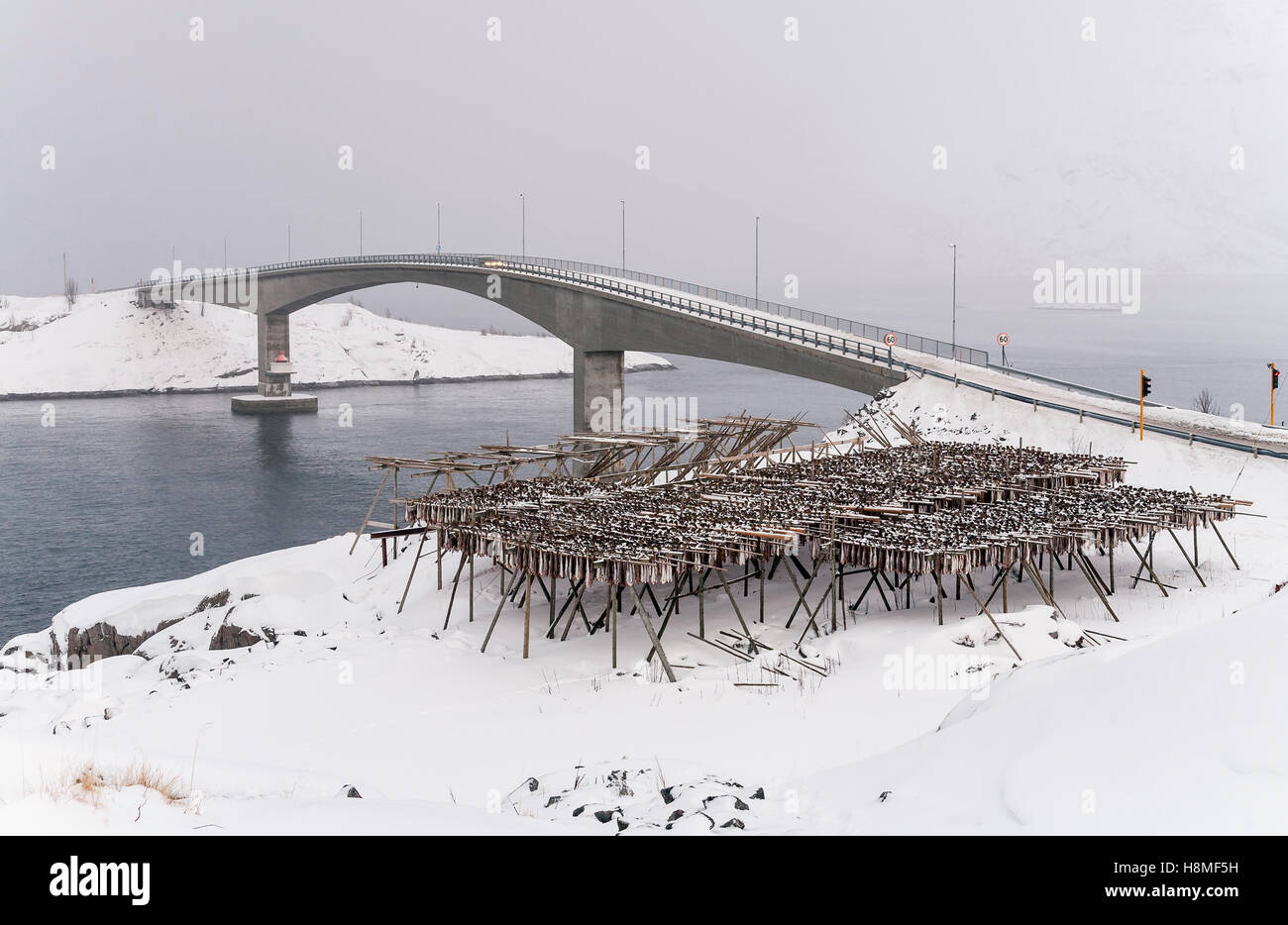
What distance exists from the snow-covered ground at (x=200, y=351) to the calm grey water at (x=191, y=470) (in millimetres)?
9202

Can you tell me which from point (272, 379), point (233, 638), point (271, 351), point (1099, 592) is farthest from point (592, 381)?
point (271, 351)

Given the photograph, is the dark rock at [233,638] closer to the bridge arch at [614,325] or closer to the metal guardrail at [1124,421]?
the bridge arch at [614,325]

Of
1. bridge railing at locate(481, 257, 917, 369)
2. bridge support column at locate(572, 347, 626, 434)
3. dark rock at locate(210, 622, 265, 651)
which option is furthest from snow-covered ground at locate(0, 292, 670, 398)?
dark rock at locate(210, 622, 265, 651)

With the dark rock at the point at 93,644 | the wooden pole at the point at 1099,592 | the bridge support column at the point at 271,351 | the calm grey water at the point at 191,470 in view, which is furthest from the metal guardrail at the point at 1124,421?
the bridge support column at the point at 271,351

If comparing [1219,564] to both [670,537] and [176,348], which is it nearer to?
[670,537]

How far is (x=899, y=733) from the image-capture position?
1675 cm

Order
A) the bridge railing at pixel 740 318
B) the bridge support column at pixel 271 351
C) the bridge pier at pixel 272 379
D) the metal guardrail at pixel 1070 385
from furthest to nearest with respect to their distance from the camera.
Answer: the bridge support column at pixel 271 351, the bridge pier at pixel 272 379, the bridge railing at pixel 740 318, the metal guardrail at pixel 1070 385

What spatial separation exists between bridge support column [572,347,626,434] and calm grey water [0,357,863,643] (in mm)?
10842

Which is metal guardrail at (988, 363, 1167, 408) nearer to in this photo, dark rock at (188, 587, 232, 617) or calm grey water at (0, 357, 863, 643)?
calm grey water at (0, 357, 863, 643)

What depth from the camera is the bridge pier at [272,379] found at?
Answer: 111 metres

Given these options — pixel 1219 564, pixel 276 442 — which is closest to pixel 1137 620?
pixel 1219 564

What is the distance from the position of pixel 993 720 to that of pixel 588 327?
58507mm

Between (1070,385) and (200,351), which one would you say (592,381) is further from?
(200,351)
